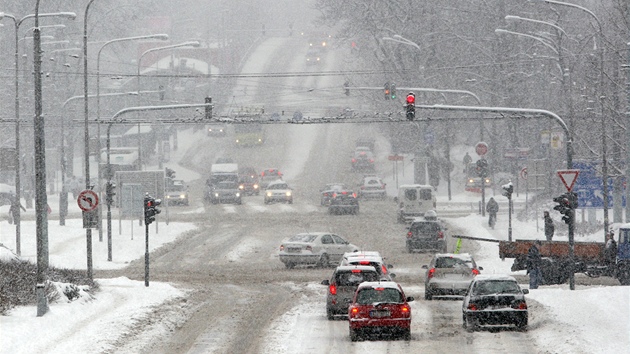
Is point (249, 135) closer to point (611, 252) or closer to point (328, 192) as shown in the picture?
point (328, 192)

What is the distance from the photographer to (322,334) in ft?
89.5

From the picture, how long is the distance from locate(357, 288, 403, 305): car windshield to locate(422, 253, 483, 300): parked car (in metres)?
8.71

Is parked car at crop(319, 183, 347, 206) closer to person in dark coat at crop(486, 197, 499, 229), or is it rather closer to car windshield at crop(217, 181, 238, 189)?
car windshield at crop(217, 181, 238, 189)

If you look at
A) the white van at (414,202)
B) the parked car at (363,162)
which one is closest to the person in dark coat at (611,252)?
the white van at (414,202)

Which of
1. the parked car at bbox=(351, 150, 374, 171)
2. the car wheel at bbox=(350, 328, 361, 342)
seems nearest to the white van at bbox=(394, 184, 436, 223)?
the parked car at bbox=(351, 150, 374, 171)

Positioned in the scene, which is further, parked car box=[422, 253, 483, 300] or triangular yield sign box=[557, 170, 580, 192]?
triangular yield sign box=[557, 170, 580, 192]

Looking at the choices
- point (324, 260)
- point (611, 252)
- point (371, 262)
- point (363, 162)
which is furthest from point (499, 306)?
point (363, 162)

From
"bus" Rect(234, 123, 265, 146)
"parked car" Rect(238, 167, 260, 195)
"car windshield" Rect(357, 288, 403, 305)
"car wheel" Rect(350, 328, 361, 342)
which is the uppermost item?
"bus" Rect(234, 123, 265, 146)

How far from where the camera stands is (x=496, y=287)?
2730 centimetres

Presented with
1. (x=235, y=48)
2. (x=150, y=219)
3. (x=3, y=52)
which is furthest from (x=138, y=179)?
(x=235, y=48)

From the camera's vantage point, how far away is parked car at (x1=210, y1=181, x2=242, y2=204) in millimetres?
80312

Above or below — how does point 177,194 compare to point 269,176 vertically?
below

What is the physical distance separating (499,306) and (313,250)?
61.6ft

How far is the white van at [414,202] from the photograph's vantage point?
213 ft
